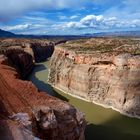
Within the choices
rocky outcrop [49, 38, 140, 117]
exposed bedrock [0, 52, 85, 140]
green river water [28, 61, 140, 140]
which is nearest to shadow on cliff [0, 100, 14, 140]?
exposed bedrock [0, 52, 85, 140]

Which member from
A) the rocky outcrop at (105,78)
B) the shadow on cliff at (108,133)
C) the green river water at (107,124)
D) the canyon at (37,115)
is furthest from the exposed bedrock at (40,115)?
the rocky outcrop at (105,78)

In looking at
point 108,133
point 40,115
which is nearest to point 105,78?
point 108,133

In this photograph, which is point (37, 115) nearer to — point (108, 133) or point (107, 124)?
point (108, 133)

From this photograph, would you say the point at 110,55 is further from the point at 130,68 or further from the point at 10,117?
the point at 10,117

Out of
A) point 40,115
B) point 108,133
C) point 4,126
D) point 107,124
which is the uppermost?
point 4,126

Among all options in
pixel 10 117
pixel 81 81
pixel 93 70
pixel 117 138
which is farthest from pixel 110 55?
pixel 10 117

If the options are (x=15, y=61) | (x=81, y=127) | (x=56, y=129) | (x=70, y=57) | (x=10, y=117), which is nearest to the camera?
(x=10, y=117)

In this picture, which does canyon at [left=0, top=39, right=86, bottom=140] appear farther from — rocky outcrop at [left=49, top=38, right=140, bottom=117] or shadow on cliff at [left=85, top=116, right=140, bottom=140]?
rocky outcrop at [left=49, top=38, right=140, bottom=117]
